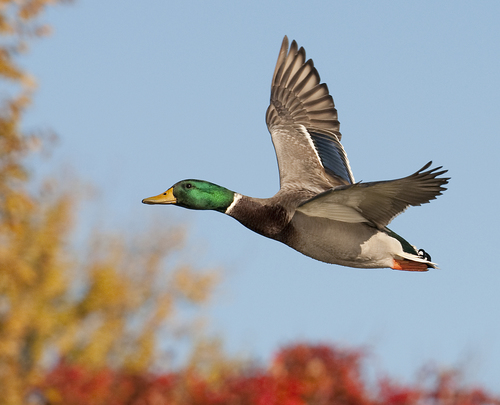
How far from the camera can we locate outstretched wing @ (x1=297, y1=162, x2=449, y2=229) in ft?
13.5

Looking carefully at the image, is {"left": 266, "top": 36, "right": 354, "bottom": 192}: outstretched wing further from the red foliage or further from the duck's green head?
the red foliage

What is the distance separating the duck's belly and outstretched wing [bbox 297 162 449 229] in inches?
2.5

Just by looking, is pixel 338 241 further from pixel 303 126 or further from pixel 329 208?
pixel 303 126

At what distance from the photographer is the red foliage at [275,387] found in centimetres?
977

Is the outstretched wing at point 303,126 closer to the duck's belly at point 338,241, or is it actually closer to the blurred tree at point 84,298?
the duck's belly at point 338,241

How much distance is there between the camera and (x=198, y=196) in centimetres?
495

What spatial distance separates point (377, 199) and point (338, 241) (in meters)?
0.37

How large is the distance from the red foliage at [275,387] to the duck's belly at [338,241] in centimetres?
529

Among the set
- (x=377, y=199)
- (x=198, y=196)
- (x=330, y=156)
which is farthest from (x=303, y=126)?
(x=377, y=199)

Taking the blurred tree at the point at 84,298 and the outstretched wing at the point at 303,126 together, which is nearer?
the outstretched wing at the point at 303,126

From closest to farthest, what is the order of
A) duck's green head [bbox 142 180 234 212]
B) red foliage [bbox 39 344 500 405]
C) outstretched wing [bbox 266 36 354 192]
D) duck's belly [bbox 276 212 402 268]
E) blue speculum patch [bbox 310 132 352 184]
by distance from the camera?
1. duck's belly [bbox 276 212 402 268]
2. duck's green head [bbox 142 180 234 212]
3. outstretched wing [bbox 266 36 354 192]
4. blue speculum patch [bbox 310 132 352 184]
5. red foliage [bbox 39 344 500 405]

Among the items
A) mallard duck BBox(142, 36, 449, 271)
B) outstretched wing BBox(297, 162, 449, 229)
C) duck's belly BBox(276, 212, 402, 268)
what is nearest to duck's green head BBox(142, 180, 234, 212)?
mallard duck BBox(142, 36, 449, 271)

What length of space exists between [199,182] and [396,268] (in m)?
1.37

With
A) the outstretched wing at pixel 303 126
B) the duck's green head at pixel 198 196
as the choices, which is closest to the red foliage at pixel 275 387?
the outstretched wing at pixel 303 126
